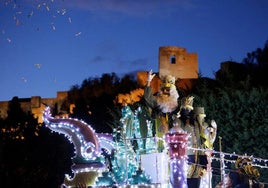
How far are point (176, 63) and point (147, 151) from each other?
5097cm

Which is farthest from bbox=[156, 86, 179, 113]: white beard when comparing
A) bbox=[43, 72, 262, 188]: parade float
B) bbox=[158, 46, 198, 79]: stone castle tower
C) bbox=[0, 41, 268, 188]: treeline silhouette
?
bbox=[158, 46, 198, 79]: stone castle tower

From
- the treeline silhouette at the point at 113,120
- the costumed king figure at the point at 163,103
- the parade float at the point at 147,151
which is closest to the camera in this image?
the parade float at the point at 147,151

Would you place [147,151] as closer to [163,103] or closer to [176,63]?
[163,103]

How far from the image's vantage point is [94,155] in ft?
40.7

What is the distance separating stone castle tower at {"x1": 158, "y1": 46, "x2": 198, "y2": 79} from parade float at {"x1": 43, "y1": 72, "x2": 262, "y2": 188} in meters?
49.5

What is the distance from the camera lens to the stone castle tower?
2458 inches

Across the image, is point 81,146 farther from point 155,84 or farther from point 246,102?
point 155,84

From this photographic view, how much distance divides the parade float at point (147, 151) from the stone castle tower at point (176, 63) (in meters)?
49.5

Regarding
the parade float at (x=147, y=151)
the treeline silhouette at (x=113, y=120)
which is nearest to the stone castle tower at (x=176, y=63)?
the treeline silhouette at (x=113, y=120)

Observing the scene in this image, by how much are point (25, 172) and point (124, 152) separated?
920 inches

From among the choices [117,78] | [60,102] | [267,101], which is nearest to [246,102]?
[267,101]

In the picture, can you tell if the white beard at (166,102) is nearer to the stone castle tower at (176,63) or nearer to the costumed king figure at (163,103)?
the costumed king figure at (163,103)

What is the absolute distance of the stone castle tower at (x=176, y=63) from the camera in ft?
205

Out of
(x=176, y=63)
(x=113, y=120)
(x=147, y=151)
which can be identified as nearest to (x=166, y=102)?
(x=147, y=151)
